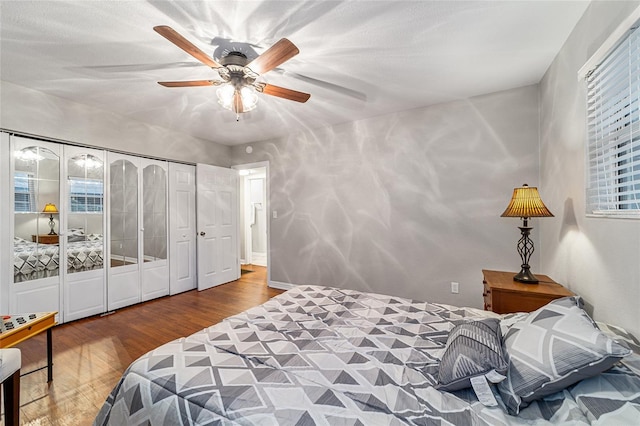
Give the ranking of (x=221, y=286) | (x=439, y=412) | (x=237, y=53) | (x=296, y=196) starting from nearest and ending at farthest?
(x=439, y=412) < (x=237, y=53) < (x=296, y=196) < (x=221, y=286)

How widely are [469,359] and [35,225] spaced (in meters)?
4.00

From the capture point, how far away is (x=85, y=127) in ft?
10.1

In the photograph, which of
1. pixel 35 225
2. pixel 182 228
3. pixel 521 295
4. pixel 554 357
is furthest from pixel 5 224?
pixel 521 295

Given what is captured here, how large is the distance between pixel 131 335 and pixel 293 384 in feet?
8.20

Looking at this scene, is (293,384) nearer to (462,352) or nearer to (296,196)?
(462,352)

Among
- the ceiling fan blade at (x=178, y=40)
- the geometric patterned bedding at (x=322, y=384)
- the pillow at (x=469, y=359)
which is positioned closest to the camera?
the geometric patterned bedding at (x=322, y=384)

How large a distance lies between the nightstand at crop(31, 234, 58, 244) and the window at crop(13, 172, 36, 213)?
0.93ft

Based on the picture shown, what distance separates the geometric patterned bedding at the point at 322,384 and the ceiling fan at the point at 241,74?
1651mm

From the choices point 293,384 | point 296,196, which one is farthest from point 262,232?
point 293,384

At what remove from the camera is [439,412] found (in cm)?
91

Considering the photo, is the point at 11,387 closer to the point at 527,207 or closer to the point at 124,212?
the point at 124,212

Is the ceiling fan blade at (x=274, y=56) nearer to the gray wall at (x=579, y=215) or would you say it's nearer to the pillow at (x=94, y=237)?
the gray wall at (x=579, y=215)

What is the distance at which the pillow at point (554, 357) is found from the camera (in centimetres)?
88

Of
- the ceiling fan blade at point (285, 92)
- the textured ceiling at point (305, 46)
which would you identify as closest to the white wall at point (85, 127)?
the textured ceiling at point (305, 46)
